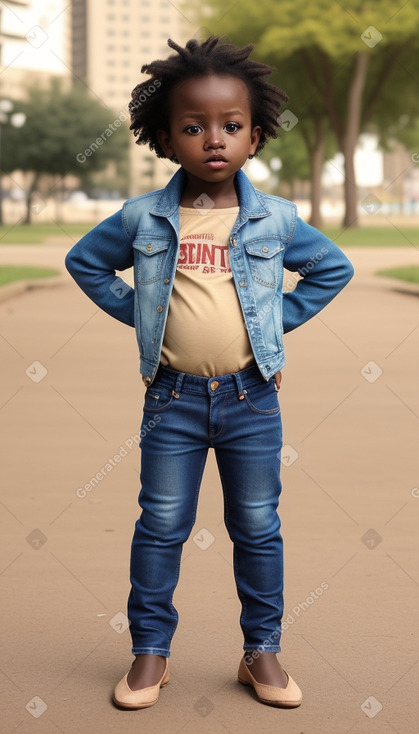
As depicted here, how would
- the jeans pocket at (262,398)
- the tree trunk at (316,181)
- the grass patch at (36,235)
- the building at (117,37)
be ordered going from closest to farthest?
the jeans pocket at (262,398), the grass patch at (36,235), the tree trunk at (316,181), the building at (117,37)

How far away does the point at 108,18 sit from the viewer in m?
176

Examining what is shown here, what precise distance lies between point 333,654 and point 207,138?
149cm

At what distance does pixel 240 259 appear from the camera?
124 inches

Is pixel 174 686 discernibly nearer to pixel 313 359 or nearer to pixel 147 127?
pixel 147 127

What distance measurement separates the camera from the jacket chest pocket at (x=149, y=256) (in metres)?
3.17

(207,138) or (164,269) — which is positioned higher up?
(207,138)

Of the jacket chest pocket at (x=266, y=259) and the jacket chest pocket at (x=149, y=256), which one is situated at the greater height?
the jacket chest pocket at (x=266, y=259)

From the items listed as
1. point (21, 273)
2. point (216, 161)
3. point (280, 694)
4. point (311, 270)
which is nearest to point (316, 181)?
point (21, 273)

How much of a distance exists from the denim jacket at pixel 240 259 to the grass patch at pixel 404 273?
48.4ft

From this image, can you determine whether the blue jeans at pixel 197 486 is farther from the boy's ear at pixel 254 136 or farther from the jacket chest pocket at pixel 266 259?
the boy's ear at pixel 254 136

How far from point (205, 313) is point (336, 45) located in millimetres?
38055

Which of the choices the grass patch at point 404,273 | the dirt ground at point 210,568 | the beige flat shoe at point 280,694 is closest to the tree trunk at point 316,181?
the grass patch at point 404,273

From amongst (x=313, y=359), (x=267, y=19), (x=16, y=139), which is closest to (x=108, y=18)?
(x=16, y=139)

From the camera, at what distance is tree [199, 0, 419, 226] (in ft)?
127
